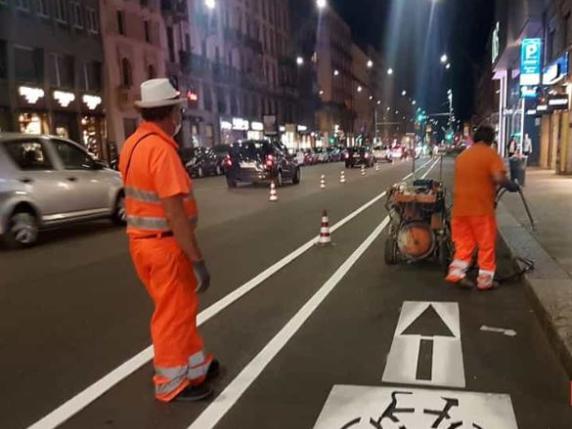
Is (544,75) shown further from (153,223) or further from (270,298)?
(153,223)

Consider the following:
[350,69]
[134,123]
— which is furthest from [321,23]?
[134,123]

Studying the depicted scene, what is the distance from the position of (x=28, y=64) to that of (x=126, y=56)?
356 inches

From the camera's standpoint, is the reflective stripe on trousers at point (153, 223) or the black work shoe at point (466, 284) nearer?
the reflective stripe on trousers at point (153, 223)

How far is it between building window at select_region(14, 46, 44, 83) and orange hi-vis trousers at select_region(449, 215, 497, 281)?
1108 inches

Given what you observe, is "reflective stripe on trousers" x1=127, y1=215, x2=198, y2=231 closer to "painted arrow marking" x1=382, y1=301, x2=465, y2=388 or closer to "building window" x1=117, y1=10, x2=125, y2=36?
"painted arrow marking" x1=382, y1=301, x2=465, y2=388

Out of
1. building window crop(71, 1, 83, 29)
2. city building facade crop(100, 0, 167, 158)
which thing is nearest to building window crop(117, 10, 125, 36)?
city building facade crop(100, 0, 167, 158)

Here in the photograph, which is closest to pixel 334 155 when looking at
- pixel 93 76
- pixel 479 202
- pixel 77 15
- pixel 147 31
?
pixel 147 31

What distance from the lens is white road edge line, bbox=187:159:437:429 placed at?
3986 millimetres

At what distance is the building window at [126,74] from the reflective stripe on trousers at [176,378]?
36.6m

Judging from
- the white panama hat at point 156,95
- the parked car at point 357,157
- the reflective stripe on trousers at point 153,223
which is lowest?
the parked car at point 357,157

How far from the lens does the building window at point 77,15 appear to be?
34.2m

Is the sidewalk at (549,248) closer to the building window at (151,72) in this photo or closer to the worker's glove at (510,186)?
the worker's glove at (510,186)

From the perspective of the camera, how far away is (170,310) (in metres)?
3.99

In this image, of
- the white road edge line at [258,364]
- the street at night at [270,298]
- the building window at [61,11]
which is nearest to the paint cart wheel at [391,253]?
the street at night at [270,298]
